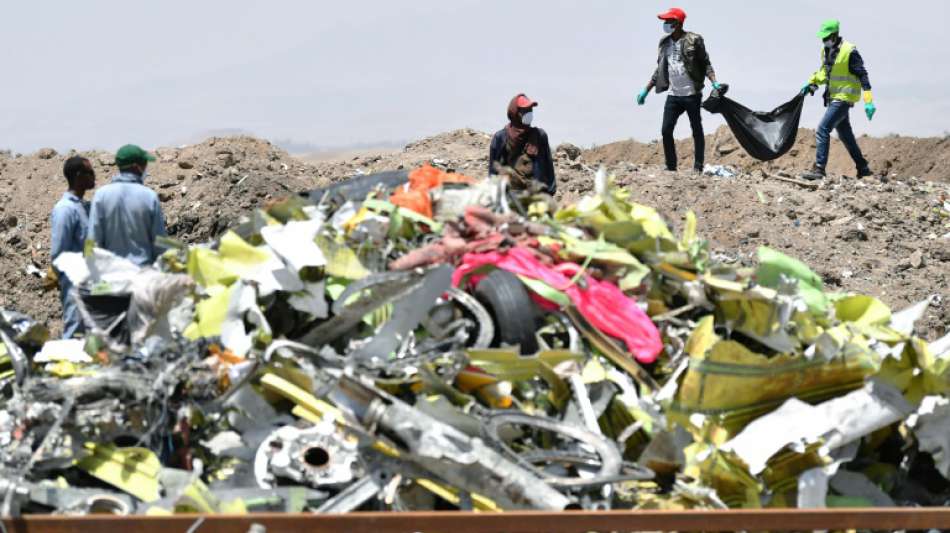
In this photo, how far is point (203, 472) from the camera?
3.98 metres

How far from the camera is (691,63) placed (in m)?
11.5

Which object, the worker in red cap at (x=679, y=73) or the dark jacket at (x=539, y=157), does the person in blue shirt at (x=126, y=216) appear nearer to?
the dark jacket at (x=539, y=157)

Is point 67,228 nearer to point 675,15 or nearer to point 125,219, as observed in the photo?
point 125,219

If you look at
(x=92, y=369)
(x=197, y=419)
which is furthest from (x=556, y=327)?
(x=92, y=369)

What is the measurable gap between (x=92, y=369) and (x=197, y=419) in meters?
0.42

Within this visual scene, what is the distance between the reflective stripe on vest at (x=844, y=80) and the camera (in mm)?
12063

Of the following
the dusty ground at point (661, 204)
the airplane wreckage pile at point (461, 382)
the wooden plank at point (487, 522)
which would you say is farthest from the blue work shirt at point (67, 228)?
the wooden plank at point (487, 522)

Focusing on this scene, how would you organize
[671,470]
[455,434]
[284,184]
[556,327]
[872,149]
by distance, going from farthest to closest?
[872,149] → [284,184] → [556,327] → [671,470] → [455,434]

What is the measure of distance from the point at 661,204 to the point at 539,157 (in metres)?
3.18

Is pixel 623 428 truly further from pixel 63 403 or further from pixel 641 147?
pixel 641 147

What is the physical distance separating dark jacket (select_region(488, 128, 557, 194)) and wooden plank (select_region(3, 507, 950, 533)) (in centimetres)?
492

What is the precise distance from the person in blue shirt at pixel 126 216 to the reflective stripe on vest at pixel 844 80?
7.63 m

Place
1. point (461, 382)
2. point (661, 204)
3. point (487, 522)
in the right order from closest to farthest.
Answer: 1. point (487, 522)
2. point (461, 382)
3. point (661, 204)

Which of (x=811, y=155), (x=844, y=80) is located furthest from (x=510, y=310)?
(x=811, y=155)
